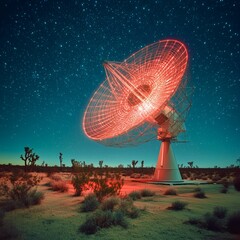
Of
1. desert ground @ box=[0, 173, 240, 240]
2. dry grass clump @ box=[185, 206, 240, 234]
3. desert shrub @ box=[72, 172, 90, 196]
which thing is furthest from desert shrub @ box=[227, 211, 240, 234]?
desert shrub @ box=[72, 172, 90, 196]

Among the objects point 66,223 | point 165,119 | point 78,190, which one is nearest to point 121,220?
point 66,223

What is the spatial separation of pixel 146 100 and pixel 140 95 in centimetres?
192

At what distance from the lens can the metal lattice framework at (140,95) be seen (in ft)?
64.5

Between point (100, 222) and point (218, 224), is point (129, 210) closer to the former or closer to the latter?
point (100, 222)

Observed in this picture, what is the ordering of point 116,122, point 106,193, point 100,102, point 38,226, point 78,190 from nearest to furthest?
point 38,226 < point 106,193 < point 78,190 < point 116,122 < point 100,102

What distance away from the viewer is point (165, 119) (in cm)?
2722

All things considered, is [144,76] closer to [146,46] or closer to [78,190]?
[146,46]

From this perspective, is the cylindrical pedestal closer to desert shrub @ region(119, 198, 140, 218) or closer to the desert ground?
the desert ground

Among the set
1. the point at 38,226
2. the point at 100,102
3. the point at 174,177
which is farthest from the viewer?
the point at 174,177

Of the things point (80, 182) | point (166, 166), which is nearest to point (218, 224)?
point (80, 182)

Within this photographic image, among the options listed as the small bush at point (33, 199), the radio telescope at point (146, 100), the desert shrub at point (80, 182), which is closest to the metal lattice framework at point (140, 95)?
the radio telescope at point (146, 100)

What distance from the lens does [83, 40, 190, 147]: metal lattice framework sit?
1967cm

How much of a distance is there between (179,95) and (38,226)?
1463 cm

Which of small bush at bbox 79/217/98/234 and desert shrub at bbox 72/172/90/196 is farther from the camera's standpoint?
desert shrub at bbox 72/172/90/196
